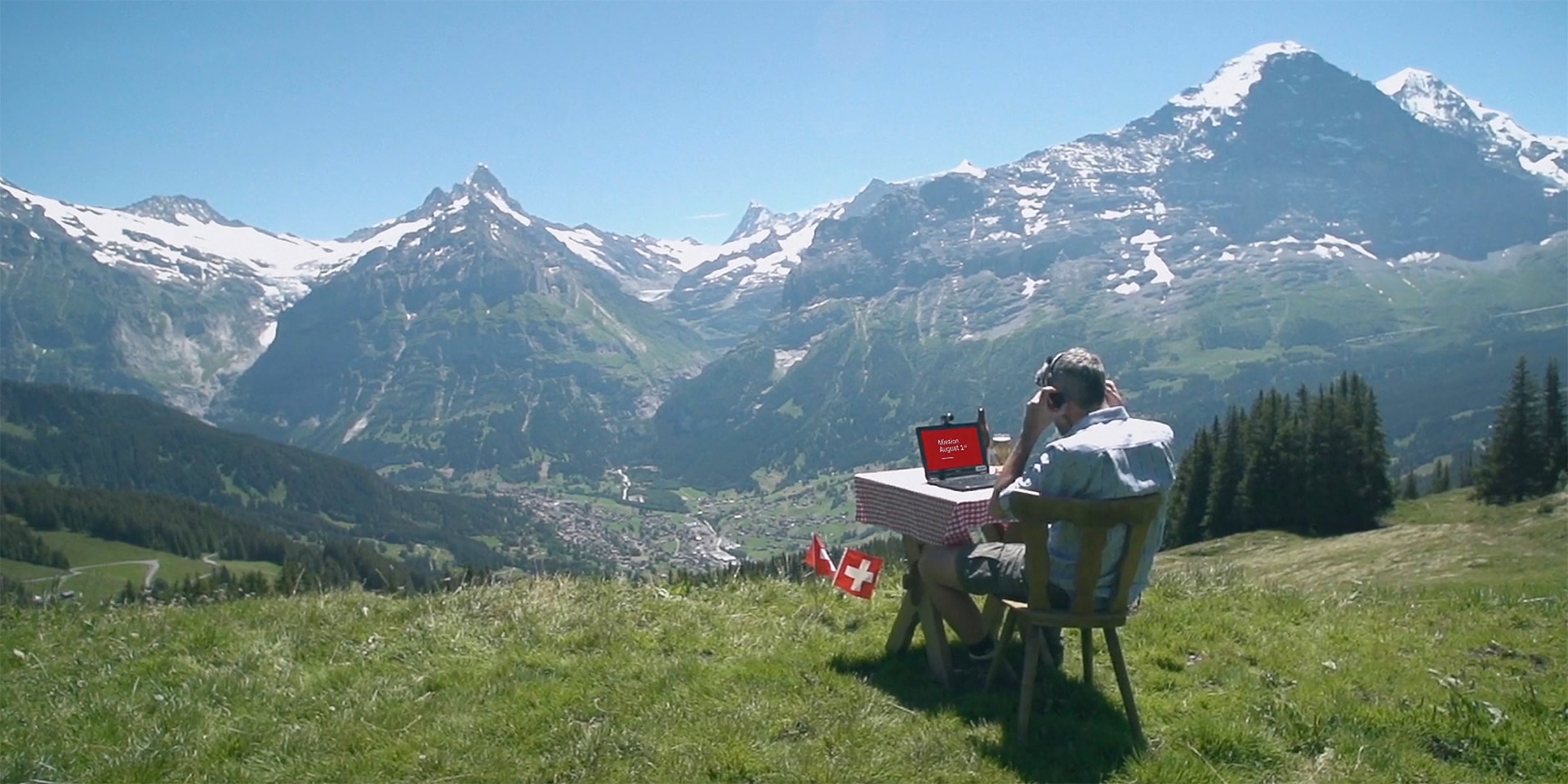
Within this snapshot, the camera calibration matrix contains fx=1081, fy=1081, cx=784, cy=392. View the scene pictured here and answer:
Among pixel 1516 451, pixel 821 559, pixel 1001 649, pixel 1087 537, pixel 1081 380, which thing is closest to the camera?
pixel 1087 537

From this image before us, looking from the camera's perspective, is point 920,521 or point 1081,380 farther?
point 920,521

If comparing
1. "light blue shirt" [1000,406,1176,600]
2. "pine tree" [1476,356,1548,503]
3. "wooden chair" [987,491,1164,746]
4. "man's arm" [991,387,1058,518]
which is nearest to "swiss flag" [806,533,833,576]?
"man's arm" [991,387,1058,518]

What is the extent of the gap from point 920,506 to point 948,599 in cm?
78

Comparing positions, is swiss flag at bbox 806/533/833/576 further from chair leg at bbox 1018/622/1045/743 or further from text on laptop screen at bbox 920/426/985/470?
chair leg at bbox 1018/622/1045/743

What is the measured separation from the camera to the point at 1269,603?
1219 centimetres

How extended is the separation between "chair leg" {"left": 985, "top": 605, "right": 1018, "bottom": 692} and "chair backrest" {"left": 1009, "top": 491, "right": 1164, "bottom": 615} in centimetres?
55

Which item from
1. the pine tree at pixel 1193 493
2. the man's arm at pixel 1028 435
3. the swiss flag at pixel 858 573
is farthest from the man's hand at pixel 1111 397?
the pine tree at pixel 1193 493

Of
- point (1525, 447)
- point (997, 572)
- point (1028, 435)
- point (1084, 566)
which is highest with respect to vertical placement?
point (1028, 435)

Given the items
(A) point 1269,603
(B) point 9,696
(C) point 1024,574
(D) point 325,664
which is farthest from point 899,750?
(B) point 9,696

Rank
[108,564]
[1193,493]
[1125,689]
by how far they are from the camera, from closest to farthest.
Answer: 1. [1125,689]
2. [1193,493]
3. [108,564]

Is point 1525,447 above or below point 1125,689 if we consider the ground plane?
below

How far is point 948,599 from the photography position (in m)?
8.86

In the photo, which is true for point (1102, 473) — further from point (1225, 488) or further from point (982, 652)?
point (1225, 488)

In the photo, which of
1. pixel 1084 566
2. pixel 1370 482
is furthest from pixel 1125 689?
pixel 1370 482
